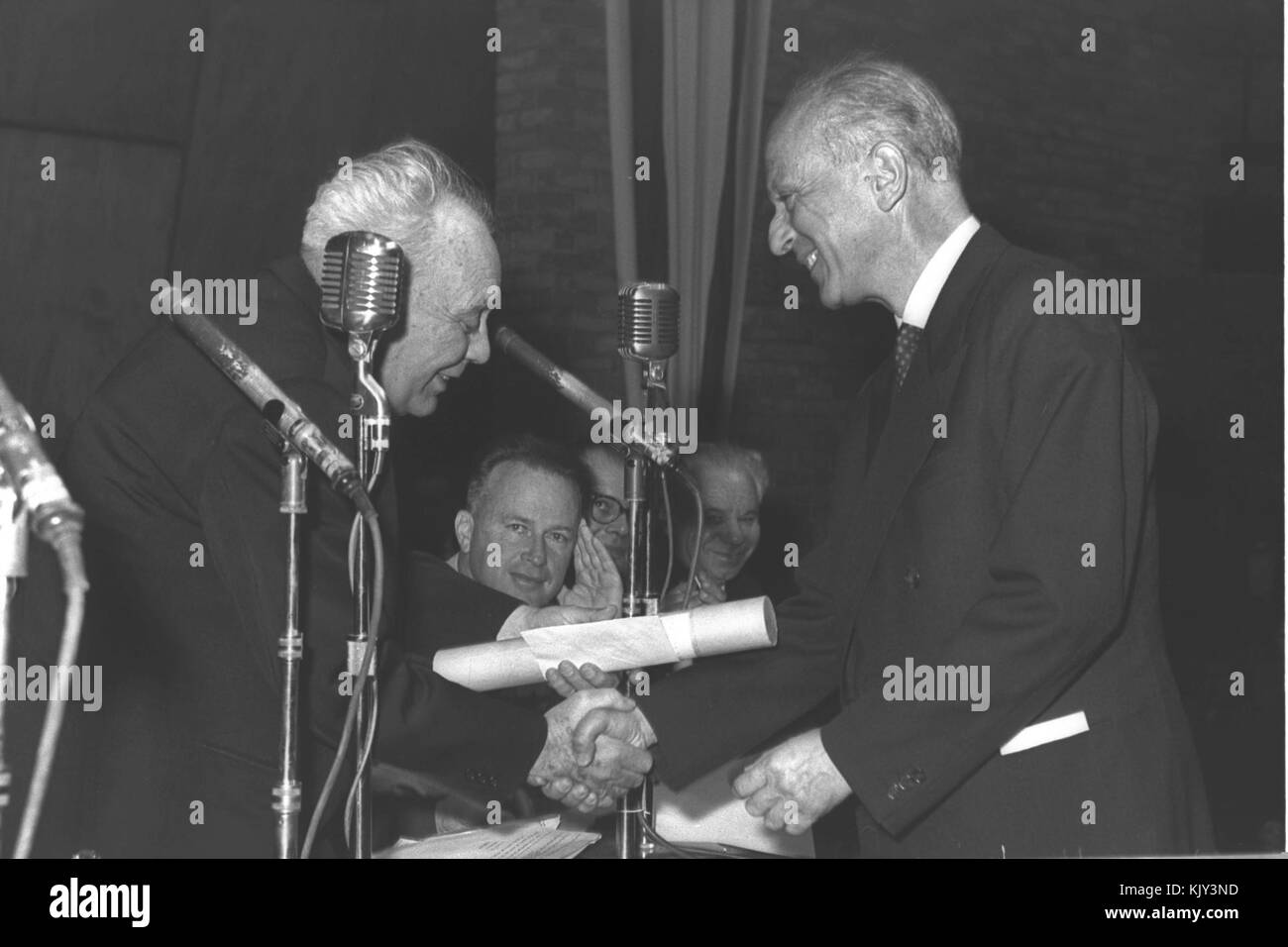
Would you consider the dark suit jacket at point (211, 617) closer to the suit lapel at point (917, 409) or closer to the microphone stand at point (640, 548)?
the microphone stand at point (640, 548)

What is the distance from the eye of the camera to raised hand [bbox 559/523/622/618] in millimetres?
3834

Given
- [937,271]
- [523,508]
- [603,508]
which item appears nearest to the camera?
[937,271]

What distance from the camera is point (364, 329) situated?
1.95m

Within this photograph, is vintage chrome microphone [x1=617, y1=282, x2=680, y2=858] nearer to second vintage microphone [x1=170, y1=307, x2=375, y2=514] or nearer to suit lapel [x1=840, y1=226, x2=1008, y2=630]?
suit lapel [x1=840, y1=226, x2=1008, y2=630]

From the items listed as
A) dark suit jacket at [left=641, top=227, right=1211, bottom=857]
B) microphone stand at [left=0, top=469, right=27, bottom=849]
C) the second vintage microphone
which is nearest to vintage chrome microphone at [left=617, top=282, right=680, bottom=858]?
dark suit jacket at [left=641, top=227, right=1211, bottom=857]

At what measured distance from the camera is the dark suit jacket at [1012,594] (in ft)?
7.10

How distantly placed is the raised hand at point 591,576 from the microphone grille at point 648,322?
4.85 feet

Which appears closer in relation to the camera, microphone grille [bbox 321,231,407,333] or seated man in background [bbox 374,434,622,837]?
microphone grille [bbox 321,231,407,333]

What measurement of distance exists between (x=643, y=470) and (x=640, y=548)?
0.12 m

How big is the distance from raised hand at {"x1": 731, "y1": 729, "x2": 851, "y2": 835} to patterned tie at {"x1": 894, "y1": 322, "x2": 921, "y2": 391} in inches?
23.9

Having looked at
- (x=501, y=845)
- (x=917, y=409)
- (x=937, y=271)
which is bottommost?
(x=501, y=845)

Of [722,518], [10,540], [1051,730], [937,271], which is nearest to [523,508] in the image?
[722,518]

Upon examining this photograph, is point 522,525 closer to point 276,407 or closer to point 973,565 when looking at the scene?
point 973,565
